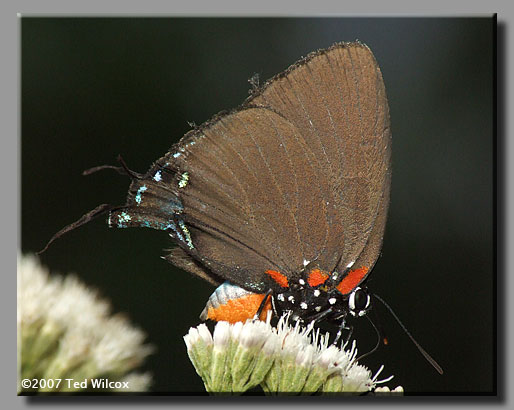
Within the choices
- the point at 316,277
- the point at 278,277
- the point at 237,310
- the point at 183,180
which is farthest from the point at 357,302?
the point at 183,180

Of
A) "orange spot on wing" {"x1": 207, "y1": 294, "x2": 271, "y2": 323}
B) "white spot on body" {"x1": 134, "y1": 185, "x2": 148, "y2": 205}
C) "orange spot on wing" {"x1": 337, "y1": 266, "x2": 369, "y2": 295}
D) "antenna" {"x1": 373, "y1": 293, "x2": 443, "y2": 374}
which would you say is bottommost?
"antenna" {"x1": 373, "y1": 293, "x2": 443, "y2": 374}

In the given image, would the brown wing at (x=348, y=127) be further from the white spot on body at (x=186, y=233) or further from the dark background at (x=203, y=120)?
the white spot on body at (x=186, y=233)

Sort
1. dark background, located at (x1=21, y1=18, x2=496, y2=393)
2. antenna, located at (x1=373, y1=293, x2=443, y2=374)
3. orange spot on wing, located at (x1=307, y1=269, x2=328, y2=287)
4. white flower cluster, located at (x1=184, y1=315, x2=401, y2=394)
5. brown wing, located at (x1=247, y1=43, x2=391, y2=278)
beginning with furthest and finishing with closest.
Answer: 1. dark background, located at (x1=21, y1=18, x2=496, y2=393)
2. antenna, located at (x1=373, y1=293, x2=443, y2=374)
3. orange spot on wing, located at (x1=307, y1=269, x2=328, y2=287)
4. brown wing, located at (x1=247, y1=43, x2=391, y2=278)
5. white flower cluster, located at (x1=184, y1=315, x2=401, y2=394)

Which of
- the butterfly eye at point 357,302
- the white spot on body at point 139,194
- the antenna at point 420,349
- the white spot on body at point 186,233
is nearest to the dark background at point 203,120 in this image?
the antenna at point 420,349

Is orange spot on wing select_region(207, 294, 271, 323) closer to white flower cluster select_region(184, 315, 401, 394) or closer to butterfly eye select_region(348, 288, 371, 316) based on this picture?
white flower cluster select_region(184, 315, 401, 394)

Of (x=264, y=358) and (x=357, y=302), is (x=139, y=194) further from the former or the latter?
(x=357, y=302)

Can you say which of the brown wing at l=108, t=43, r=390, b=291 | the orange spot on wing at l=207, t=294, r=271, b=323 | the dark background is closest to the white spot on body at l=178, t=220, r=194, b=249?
the brown wing at l=108, t=43, r=390, b=291

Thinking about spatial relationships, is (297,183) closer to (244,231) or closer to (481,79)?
(244,231)
